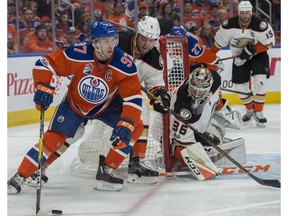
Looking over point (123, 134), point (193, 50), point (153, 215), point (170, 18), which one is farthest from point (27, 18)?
point (153, 215)

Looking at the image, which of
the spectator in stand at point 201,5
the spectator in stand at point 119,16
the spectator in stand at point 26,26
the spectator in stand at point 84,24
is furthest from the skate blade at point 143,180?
the spectator in stand at point 201,5

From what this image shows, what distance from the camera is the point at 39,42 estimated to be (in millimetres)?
7594

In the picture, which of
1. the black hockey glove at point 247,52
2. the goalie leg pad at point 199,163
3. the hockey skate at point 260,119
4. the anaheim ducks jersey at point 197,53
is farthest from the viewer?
the black hockey glove at point 247,52

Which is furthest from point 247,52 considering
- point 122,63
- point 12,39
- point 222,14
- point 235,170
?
point 122,63

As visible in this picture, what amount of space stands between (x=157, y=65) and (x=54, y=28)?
11.5 feet

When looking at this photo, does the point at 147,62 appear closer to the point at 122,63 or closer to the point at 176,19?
the point at 122,63

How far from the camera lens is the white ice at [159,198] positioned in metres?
3.56

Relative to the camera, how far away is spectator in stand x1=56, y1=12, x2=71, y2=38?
25.6ft

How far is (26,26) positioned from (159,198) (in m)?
3.97

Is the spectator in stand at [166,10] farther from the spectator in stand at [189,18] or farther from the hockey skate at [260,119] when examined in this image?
the hockey skate at [260,119]

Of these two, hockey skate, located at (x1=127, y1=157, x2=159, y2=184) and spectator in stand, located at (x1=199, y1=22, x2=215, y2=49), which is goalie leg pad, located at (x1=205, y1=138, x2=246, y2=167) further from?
spectator in stand, located at (x1=199, y1=22, x2=215, y2=49)

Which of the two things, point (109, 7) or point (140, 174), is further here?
point (109, 7)

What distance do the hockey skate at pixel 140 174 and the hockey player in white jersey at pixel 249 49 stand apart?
112 inches

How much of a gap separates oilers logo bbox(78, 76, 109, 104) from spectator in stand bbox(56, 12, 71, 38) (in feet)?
12.8
